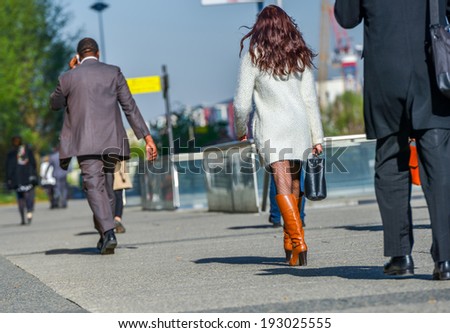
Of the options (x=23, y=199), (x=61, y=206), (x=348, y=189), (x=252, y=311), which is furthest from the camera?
(x=61, y=206)

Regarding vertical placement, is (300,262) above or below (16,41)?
below

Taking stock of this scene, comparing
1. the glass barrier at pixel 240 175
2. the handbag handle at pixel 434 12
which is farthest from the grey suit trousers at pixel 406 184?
the glass barrier at pixel 240 175

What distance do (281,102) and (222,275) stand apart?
129cm

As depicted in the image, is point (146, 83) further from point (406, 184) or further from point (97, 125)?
point (406, 184)

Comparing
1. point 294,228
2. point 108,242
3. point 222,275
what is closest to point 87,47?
point 108,242

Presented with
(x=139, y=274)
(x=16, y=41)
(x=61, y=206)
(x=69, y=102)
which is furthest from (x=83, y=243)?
(x=16, y=41)

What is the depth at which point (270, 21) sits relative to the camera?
8164mm

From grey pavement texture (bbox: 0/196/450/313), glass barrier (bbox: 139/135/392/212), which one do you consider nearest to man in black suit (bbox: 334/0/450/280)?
grey pavement texture (bbox: 0/196/450/313)

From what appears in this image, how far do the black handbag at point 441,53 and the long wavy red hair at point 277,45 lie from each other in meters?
2.16

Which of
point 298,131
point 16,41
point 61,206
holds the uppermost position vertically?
point 16,41

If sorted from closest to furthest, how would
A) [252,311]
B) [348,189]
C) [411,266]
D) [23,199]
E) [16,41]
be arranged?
1. [252,311]
2. [411,266]
3. [348,189]
4. [23,199]
5. [16,41]

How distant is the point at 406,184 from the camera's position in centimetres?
640

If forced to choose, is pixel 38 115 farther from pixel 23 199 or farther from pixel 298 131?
pixel 298 131

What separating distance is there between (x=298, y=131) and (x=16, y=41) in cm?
5171
